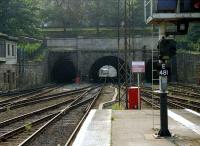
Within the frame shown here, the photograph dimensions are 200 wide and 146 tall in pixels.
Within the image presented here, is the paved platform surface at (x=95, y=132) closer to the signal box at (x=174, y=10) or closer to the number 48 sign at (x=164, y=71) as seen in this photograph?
the number 48 sign at (x=164, y=71)

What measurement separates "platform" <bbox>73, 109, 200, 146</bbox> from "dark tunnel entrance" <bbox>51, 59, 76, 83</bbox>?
50.3 meters

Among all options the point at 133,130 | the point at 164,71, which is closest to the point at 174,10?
the point at 164,71

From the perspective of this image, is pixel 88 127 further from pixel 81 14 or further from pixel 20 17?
pixel 81 14

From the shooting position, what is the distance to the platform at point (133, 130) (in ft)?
44.3

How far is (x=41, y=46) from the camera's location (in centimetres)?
6675

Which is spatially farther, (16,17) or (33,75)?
(16,17)

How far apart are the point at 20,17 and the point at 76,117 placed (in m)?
39.5

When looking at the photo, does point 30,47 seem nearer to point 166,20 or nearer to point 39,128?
point 39,128

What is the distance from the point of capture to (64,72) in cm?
7469

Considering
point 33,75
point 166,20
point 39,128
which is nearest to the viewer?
point 166,20

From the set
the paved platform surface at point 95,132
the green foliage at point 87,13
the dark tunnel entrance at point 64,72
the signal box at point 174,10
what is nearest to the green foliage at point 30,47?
the dark tunnel entrance at point 64,72

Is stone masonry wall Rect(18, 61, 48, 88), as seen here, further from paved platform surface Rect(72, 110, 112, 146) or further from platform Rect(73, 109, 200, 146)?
paved platform surface Rect(72, 110, 112, 146)

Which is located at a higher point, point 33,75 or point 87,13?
point 87,13

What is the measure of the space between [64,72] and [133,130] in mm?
59131
